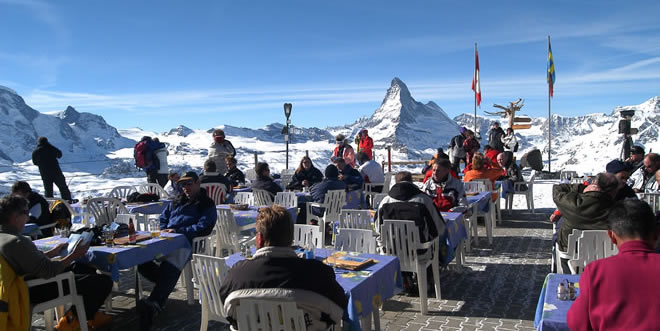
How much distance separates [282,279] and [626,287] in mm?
1437

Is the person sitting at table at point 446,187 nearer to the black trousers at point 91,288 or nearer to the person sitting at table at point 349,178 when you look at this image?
the person sitting at table at point 349,178

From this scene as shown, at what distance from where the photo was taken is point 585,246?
3617mm

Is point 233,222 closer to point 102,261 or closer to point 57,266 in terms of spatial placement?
point 102,261

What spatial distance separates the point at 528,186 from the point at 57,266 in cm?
843

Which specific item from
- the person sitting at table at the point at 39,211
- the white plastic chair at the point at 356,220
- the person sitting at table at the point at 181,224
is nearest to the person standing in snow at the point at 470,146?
the white plastic chair at the point at 356,220

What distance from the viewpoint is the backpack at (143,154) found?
31.7 feet

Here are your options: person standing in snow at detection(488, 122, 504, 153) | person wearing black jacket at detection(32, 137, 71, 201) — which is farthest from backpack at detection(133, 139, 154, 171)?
person standing in snow at detection(488, 122, 504, 153)

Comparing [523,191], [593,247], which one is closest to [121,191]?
[523,191]

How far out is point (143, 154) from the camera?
9695 millimetres

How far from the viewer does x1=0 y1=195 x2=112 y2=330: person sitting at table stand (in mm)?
3023

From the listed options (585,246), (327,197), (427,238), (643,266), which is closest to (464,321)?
(427,238)

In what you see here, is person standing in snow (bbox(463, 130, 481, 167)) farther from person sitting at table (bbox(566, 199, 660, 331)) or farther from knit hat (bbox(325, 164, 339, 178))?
person sitting at table (bbox(566, 199, 660, 331))

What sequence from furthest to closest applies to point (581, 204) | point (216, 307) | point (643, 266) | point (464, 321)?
point (464, 321), point (581, 204), point (216, 307), point (643, 266)

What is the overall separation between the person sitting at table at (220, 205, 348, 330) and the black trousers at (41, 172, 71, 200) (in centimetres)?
852
